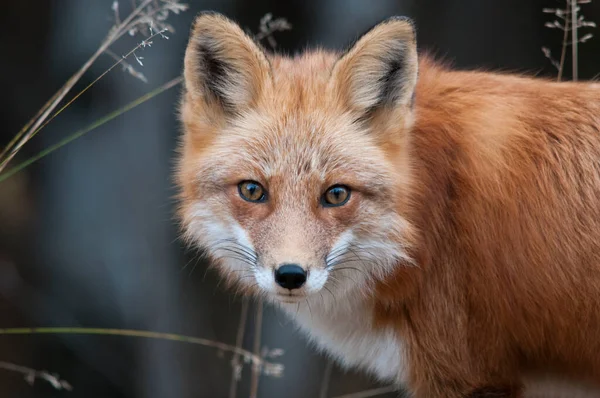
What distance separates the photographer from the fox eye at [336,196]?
12.5ft

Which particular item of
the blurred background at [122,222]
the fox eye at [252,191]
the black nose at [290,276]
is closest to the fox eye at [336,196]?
the fox eye at [252,191]

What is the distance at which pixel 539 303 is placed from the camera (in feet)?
13.1

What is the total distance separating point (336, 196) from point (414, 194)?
0.40 meters

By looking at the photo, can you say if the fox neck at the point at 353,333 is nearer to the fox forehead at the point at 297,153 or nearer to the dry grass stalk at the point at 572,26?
the fox forehead at the point at 297,153

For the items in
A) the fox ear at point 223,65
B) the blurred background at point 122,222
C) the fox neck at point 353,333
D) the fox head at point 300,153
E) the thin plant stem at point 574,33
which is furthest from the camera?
the blurred background at point 122,222

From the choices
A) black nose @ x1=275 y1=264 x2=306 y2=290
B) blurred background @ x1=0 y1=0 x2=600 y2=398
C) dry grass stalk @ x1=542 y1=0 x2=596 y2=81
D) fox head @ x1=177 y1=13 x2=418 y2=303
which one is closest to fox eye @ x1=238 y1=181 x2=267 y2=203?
fox head @ x1=177 y1=13 x2=418 y2=303

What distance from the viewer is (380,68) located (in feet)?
12.9

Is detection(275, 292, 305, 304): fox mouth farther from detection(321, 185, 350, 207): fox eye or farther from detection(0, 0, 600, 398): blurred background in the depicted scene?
detection(0, 0, 600, 398): blurred background

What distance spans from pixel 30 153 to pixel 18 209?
723mm

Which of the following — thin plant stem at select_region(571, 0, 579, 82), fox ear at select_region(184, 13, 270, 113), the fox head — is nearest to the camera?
the fox head

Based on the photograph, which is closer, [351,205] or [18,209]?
[351,205]

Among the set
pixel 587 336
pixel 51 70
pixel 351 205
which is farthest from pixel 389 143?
pixel 51 70

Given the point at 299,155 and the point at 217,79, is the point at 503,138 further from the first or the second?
the point at 217,79

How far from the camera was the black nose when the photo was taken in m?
3.50
